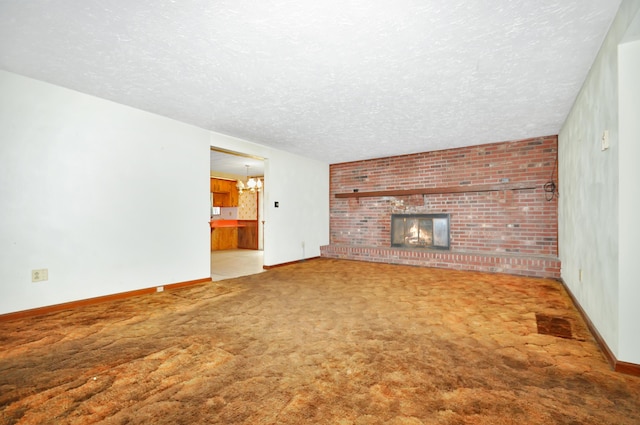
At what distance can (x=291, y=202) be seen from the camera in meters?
5.78

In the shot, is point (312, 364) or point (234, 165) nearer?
point (312, 364)

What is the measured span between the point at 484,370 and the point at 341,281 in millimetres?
2527

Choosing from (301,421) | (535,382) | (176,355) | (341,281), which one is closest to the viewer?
(301,421)

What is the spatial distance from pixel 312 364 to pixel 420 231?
177 inches

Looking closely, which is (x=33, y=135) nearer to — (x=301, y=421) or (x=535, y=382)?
(x=301, y=421)

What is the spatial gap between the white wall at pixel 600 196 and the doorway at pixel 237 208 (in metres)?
5.91

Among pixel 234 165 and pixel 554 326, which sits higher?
pixel 234 165

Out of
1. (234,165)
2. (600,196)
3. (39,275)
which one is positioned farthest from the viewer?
(234,165)

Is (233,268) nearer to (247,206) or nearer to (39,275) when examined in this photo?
(39,275)

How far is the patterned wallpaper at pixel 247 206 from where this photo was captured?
350 inches

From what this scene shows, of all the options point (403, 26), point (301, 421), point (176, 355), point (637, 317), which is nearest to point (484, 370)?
point (637, 317)

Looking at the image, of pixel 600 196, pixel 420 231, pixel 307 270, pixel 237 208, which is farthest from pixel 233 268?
pixel 600 196

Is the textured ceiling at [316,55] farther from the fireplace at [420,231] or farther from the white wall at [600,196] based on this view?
the fireplace at [420,231]

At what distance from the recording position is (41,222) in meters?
2.77
